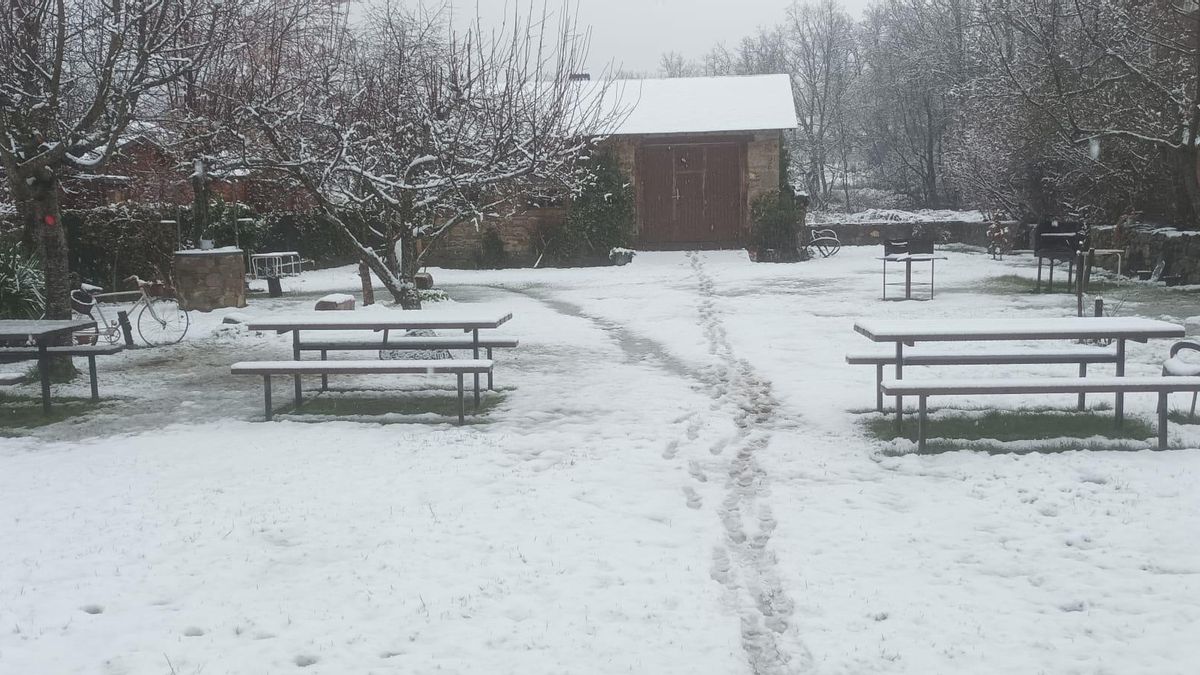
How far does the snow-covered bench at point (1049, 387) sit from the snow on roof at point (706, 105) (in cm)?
1541

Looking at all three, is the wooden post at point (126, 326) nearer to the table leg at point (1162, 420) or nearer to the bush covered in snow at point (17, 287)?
the bush covered in snow at point (17, 287)

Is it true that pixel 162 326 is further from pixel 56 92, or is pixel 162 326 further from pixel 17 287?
pixel 56 92

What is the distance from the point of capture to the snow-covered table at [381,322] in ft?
25.7

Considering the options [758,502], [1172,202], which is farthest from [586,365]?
[1172,202]

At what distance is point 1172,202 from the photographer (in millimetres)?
17062

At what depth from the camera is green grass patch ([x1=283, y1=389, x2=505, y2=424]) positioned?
7.74m

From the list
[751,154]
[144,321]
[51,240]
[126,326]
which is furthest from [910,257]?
[51,240]

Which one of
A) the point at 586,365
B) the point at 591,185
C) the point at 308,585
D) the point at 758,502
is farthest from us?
the point at 591,185

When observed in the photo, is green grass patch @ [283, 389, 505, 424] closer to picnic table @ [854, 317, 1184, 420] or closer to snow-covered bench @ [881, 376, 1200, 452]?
picnic table @ [854, 317, 1184, 420]

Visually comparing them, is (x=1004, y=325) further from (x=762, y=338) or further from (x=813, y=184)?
(x=813, y=184)

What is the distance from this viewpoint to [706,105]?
77.6 feet

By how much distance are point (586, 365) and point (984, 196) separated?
17489 millimetres

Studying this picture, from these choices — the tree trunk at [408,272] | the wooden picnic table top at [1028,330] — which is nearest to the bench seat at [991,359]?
the wooden picnic table top at [1028,330]

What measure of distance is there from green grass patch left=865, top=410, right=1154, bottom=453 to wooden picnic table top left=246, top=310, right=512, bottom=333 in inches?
121
